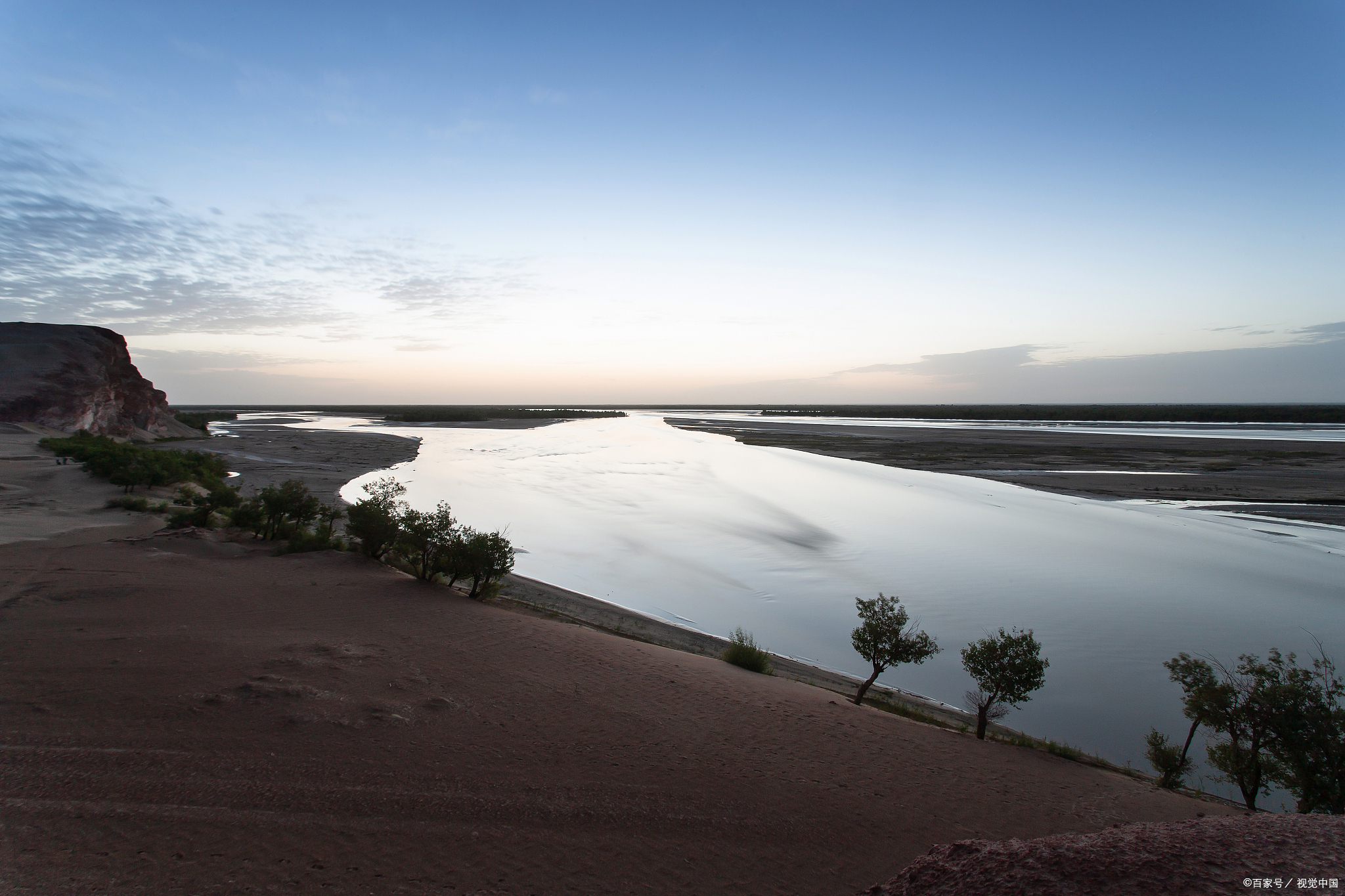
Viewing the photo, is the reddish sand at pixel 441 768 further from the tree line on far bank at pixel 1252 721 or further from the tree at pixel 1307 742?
the tree at pixel 1307 742

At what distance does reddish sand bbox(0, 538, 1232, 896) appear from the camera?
189 inches

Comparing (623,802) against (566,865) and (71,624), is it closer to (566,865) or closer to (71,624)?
(566,865)

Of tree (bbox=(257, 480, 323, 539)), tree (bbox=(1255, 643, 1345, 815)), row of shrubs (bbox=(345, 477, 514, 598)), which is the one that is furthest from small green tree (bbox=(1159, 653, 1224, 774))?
tree (bbox=(257, 480, 323, 539))

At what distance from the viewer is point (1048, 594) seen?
54.4 feet

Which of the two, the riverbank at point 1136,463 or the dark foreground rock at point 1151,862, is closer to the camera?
the dark foreground rock at point 1151,862

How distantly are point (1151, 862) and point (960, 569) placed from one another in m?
16.6

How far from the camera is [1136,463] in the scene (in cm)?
4328

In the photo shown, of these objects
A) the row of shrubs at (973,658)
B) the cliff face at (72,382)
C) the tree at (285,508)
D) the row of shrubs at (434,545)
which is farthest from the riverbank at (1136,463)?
the cliff face at (72,382)

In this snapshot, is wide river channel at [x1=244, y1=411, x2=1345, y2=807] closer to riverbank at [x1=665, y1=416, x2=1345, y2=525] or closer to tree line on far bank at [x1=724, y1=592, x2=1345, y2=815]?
tree line on far bank at [x1=724, y1=592, x2=1345, y2=815]

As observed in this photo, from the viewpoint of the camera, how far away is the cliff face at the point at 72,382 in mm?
39906

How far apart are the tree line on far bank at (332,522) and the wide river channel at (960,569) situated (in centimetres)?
406

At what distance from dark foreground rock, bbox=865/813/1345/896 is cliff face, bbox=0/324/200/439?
5590 centimetres

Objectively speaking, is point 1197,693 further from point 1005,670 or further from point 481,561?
point 481,561

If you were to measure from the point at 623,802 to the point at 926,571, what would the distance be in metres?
15.4
